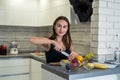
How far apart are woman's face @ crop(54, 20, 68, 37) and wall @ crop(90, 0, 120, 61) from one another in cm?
41

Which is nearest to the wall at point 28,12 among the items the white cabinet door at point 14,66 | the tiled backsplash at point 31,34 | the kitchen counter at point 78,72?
the tiled backsplash at point 31,34

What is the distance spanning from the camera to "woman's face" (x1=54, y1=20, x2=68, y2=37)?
190 cm

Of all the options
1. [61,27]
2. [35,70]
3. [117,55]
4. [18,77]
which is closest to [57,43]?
[61,27]

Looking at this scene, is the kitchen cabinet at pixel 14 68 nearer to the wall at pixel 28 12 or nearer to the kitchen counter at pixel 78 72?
the wall at pixel 28 12

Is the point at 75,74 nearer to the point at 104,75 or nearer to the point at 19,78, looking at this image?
the point at 104,75

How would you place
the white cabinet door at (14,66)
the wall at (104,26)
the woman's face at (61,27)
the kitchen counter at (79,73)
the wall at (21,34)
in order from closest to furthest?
the kitchen counter at (79,73), the woman's face at (61,27), the wall at (104,26), the white cabinet door at (14,66), the wall at (21,34)

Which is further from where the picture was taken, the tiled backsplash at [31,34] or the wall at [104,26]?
the tiled backsplash at [31,34]

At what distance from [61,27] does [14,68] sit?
1547 mm

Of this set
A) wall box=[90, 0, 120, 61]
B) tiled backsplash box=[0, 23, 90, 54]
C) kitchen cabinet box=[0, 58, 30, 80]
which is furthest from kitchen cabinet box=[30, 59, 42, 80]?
wall box=[90, 0, 120, 61]

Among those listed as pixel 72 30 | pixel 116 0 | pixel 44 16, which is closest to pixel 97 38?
pixel 116 0

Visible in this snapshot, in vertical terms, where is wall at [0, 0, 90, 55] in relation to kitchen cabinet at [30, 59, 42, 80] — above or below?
above

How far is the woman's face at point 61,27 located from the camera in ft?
6.24

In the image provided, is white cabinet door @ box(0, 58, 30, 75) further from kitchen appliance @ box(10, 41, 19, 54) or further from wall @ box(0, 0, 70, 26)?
wall @ box(0, 0, 70, 26)

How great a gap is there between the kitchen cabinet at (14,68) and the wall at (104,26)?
1467mm
